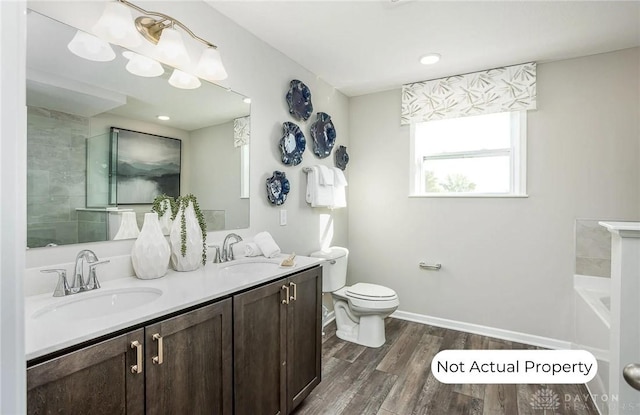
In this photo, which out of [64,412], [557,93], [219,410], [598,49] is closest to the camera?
[64,412]

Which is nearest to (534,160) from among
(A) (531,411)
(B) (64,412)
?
(A) (531,411)

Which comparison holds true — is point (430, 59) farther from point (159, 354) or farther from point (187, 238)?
point (159, 354)

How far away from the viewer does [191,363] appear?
1.14m

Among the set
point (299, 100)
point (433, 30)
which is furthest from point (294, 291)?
point (433, 30)

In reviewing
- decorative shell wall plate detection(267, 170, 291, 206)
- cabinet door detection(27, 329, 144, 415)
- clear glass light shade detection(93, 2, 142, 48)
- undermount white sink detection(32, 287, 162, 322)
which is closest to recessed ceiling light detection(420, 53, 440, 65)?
decorative shell wall plate detection(267, 170, 291, 206)

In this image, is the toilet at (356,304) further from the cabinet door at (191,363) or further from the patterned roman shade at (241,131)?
the cabinet door at (191,363)

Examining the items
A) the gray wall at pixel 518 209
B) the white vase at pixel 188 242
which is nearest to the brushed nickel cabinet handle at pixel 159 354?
the white vase at pixel 188 242

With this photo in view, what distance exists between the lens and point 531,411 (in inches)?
72.1

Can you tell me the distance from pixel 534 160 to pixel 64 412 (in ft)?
10.5

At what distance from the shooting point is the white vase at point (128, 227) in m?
1.45

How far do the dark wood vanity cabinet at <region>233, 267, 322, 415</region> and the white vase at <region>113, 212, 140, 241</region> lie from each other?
621 millimetres

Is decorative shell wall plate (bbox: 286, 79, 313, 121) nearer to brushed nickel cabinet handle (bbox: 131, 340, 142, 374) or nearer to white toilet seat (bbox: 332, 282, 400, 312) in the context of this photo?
white toilet seat (bbox: 332, 282, 400, 312)

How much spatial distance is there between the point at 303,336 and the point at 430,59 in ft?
7.54

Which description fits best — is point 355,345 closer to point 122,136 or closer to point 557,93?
point 122,136
